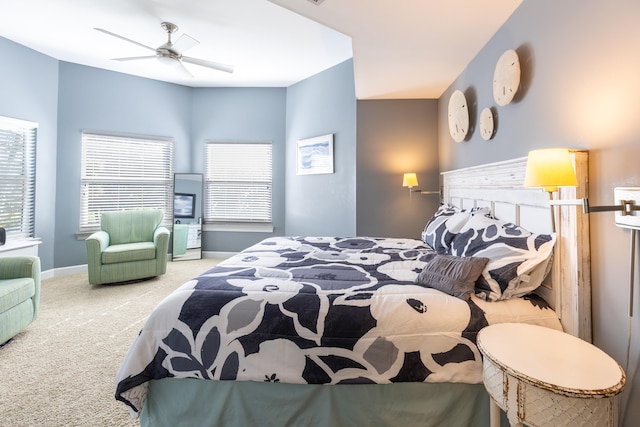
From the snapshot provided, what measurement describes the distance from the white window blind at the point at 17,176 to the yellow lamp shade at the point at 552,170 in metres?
5.22

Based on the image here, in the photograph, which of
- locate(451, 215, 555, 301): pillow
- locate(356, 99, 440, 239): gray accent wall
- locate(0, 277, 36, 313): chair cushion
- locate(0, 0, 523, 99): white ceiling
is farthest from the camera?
locate(356, 99, 440, 239): gray accent wall

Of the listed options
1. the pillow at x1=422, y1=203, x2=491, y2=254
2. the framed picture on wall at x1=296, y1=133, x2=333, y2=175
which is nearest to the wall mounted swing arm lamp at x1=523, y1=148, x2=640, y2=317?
the pillow at x1=422, y1=203, x2=491, y2=254

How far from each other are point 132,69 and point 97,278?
3124 mm

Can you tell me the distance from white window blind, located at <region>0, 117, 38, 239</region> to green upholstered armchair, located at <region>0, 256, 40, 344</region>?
1730mm

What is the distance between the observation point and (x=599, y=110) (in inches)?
48.5

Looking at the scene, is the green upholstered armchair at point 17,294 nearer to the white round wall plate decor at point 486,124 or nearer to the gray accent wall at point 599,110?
the gray accent wall at point 599,110

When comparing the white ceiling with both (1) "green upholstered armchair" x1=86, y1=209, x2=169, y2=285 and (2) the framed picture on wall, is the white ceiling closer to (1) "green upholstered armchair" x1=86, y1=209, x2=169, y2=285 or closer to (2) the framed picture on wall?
(2) the framed picture on wall

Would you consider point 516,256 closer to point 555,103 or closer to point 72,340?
point 555,103

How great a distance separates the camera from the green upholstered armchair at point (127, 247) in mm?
3512

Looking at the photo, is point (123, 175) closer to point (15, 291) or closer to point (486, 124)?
point (15, 291)

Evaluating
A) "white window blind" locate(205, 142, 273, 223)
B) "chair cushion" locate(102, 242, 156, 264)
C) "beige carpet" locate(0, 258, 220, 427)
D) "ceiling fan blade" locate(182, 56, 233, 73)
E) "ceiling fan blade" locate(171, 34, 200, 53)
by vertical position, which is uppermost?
"ceiling fan blade" locate(171, 34, 200, 53)

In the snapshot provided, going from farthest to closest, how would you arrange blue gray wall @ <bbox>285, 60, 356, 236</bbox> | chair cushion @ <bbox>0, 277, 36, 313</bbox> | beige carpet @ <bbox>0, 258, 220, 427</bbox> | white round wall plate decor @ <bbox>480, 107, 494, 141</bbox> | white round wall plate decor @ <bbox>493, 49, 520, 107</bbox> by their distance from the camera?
1. blue gray wall @ <bbox>285, 60, 356, 236</bbox>
2. white round wall plate decor @ <bbox>480, 107, 494, 141</bbox>
3. chair cushion @ <bbox>0, 277, 36, 313</bbox>
4. white round wall plate decor @ <bbox>493, 49, 520, 107</bbox>
5. beige carpet @ <bbox>0, 258, 220, 427</bbox>

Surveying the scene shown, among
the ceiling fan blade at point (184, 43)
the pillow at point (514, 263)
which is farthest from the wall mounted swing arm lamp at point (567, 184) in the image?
the ceiling fan blade at point (184, 43)

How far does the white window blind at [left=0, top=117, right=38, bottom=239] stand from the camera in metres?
3.46
